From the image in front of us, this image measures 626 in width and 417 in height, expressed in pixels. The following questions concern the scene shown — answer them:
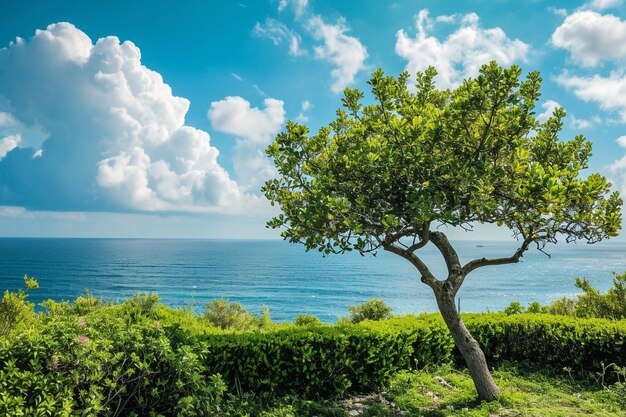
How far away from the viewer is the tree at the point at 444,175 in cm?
580

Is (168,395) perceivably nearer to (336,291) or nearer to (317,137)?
(317,137)

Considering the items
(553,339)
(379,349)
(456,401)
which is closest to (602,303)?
(553,339)

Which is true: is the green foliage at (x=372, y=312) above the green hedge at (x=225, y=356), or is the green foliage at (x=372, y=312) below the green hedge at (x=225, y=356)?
below

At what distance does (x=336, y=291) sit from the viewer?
8031cm

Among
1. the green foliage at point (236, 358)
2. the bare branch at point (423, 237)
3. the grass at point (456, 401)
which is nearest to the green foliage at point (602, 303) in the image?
the green foliage at point (236, 358)

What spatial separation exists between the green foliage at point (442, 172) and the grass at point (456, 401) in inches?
116

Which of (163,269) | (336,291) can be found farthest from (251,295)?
(163,269)

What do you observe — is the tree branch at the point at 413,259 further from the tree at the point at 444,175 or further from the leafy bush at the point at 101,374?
the leafy bush at the point at 101,374

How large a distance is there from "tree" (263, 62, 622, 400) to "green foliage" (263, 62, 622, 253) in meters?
0.02

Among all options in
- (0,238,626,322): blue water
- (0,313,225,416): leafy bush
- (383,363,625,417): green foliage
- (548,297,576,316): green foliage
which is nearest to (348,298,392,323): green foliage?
(548,297,576,316): green foliage

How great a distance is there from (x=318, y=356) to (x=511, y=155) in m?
5.12

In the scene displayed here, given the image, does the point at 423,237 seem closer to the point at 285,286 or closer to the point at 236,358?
Answer: the point at 236,358

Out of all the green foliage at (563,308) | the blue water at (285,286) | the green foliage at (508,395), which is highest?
the green foliage at (563,308)

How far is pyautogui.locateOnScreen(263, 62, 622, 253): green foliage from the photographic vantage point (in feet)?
18.9
